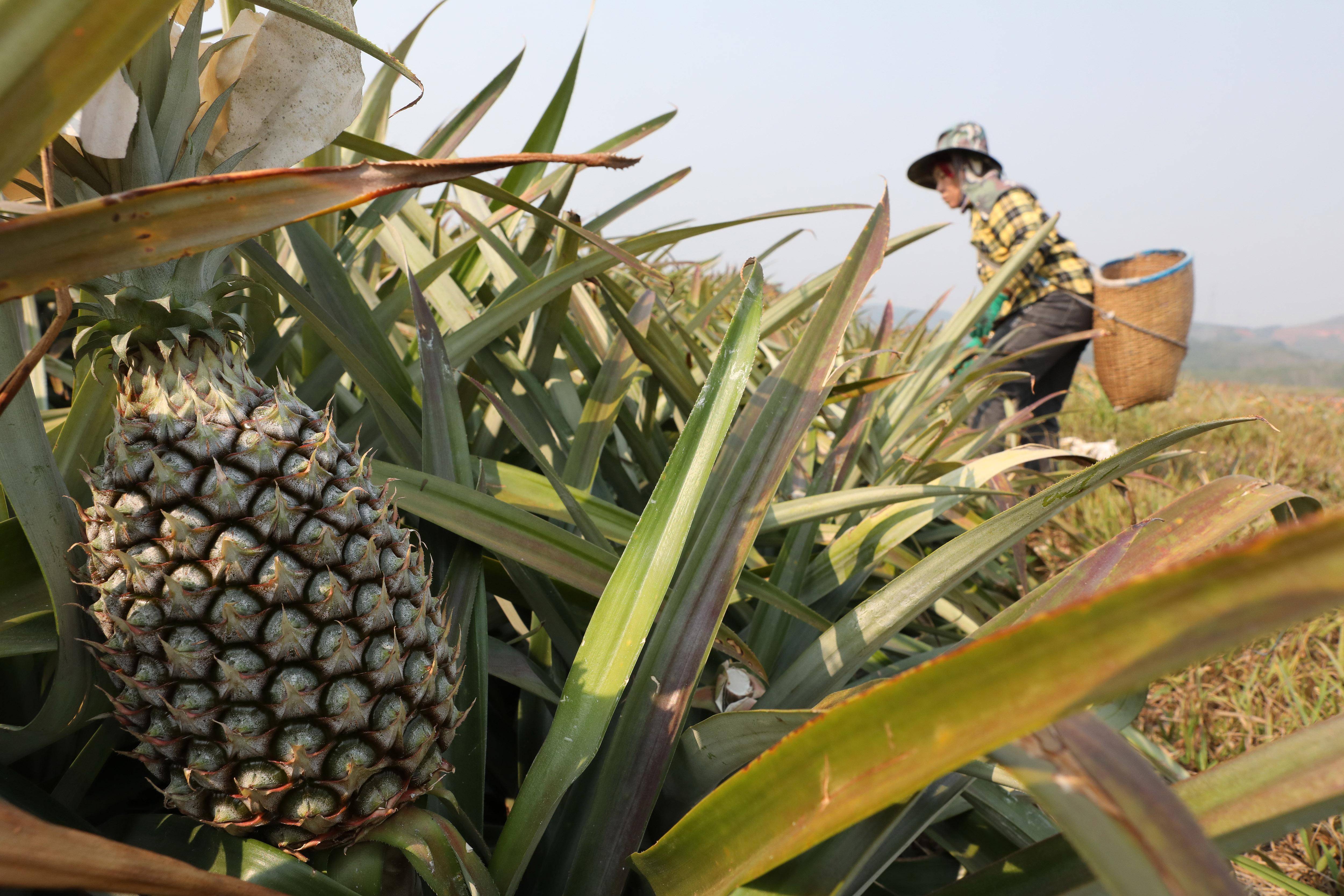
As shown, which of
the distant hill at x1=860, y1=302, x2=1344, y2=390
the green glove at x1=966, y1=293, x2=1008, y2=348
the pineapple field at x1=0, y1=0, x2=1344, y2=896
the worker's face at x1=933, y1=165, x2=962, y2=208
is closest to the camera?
the pineapple field at x1=0, y1=0, x2=1344, y2=896

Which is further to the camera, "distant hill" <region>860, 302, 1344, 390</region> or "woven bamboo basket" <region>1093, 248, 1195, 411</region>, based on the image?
"distant hill" <region>860, 302, 1344, 390</region>

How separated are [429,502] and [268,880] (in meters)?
0.32

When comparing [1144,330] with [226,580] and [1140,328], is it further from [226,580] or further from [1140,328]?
[226,580]

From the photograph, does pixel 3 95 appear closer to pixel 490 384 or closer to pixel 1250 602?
pixel 1250 602

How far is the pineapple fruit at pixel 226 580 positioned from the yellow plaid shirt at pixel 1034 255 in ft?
12.3

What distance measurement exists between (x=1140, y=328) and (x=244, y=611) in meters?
4.13

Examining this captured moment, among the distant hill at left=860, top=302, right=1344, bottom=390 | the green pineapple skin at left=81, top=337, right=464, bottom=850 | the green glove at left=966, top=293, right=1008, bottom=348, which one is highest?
the distant hill at left=860, top=302, right=1344, bottom=390

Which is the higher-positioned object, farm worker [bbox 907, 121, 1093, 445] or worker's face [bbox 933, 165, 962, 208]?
worker's face [bbox 933, 165, 962, 208]

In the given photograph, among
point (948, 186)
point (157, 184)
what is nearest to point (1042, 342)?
point (948, 186)

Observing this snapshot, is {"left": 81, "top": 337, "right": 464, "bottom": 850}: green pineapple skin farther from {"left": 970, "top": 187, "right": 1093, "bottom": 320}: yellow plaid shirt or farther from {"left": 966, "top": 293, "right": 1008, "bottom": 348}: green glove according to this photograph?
{"left": 970, "top": 187, "right": 1093, "bottom": 320}: yellow plaid shirt

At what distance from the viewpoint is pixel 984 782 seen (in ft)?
2.37

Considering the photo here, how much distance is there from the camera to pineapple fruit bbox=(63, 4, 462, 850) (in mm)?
466

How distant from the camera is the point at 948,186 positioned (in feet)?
13.4

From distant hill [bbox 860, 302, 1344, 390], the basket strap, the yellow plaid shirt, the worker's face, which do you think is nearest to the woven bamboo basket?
the basket strap
